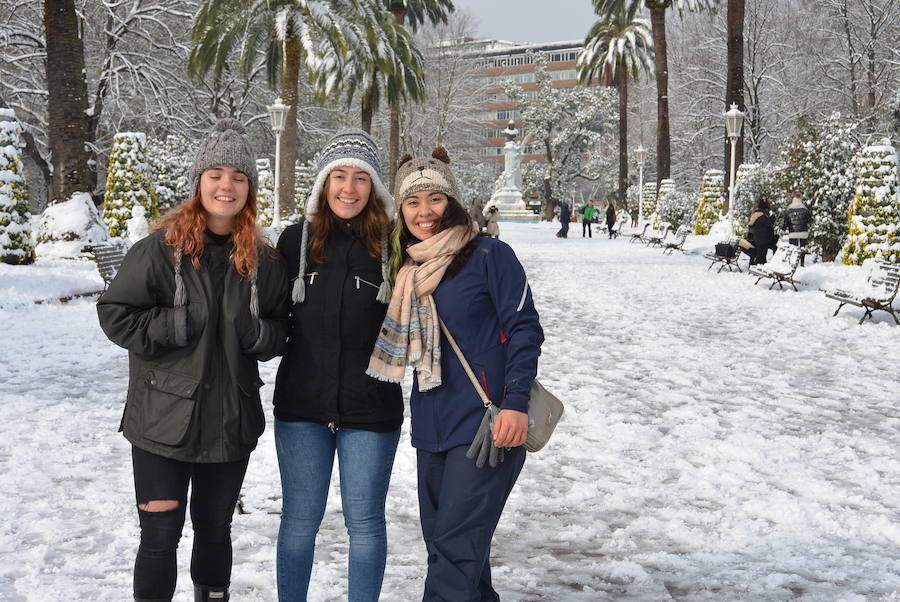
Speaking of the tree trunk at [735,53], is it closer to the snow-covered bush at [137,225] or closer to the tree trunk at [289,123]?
the tree trunk at [289,123]

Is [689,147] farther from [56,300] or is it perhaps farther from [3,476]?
[3,476]

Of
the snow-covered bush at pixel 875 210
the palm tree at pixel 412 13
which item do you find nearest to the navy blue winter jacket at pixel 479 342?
the snow-covered bush at pixel 875 210

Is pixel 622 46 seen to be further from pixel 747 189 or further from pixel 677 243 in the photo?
pixel 677 243

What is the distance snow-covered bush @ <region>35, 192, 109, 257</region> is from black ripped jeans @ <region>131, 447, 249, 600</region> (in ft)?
51.9

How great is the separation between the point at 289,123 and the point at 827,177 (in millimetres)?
13240

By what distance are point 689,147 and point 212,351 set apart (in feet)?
172

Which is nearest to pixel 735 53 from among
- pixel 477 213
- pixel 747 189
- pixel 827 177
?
pixel 747 189

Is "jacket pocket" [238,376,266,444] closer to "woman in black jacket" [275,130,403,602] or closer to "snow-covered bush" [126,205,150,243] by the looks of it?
"woman in black jacket" [275,130,403,602]

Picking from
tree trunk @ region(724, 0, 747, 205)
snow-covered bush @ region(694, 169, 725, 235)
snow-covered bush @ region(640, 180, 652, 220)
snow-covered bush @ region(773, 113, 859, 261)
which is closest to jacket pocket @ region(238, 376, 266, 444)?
snow-covered bush @ region(773, 113, 859, 261)

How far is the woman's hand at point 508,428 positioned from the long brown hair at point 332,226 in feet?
2.41

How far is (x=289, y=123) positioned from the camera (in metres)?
22.5

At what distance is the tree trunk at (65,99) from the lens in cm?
1644

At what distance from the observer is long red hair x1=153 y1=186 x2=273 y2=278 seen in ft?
9.22

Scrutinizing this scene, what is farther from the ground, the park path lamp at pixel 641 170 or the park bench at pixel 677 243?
the park path lamp at pixel 641 170
